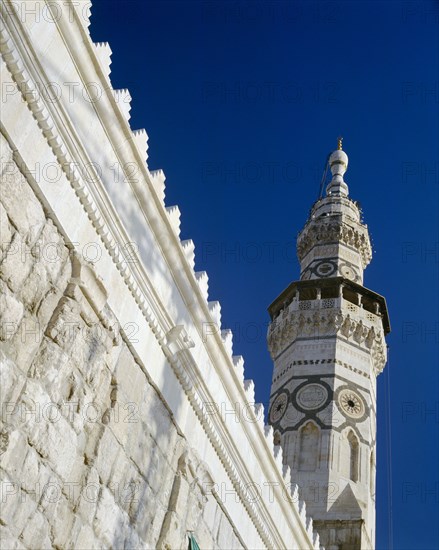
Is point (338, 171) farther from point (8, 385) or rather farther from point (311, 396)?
point (8, 385)

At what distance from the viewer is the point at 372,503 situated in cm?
1410

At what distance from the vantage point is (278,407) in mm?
15117

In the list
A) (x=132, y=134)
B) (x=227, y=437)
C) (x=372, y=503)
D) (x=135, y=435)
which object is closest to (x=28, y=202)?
(x=132, y=134)

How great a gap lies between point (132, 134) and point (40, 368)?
6.29 feet

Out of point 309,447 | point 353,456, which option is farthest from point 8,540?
point 353,456

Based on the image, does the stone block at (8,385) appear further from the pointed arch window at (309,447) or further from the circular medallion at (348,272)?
the circular medallion at (348,272)

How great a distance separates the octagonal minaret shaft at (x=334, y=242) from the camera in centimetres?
1781

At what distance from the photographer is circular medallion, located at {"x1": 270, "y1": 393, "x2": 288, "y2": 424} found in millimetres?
14906

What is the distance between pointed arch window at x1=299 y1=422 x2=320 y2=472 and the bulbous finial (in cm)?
777

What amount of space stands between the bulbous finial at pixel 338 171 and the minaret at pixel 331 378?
1609 millimetres

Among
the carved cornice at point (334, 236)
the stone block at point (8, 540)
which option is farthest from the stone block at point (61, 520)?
the carved cornice at point (334, 236)

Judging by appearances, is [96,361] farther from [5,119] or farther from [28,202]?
[5,119]

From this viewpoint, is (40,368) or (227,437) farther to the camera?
(227,437)

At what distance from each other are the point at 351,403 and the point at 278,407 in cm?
149
